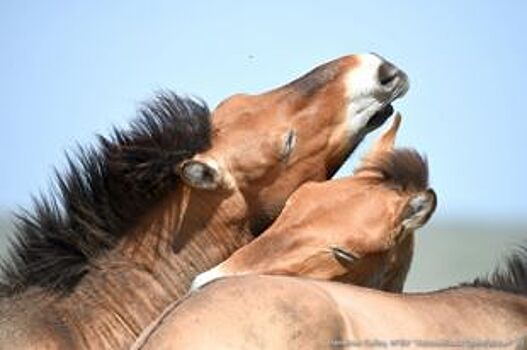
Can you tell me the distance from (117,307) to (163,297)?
23 cm

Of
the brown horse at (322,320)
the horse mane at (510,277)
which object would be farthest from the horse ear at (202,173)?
the brown horse at (322,320)

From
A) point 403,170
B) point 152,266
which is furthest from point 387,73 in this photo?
point 152,266

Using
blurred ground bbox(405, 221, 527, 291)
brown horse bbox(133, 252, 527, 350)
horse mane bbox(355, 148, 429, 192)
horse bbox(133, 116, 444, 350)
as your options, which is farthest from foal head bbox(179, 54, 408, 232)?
blurred ground bbox(405, 221, 527, 291)

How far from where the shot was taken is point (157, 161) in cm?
645

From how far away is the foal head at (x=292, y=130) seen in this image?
21.3 feet

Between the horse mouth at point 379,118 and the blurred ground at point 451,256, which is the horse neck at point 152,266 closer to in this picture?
the horse mouth at point 379,118

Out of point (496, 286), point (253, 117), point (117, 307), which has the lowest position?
point (496, 286)

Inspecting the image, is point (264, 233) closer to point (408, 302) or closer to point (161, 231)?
point (161, 231)

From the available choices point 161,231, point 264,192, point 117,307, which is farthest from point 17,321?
point 264,192

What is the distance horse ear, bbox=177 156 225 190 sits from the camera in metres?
6.39

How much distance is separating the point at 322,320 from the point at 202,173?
175cm

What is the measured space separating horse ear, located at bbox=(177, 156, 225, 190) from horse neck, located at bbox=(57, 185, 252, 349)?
74 mm

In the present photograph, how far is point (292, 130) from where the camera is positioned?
6621mm

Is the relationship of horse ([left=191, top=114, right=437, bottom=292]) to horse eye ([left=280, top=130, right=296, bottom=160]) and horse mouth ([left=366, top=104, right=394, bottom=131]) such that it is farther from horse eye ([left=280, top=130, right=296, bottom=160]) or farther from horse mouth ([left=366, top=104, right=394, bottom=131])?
horse mouth ([left=366, top=104, right=394, bottom=131])
